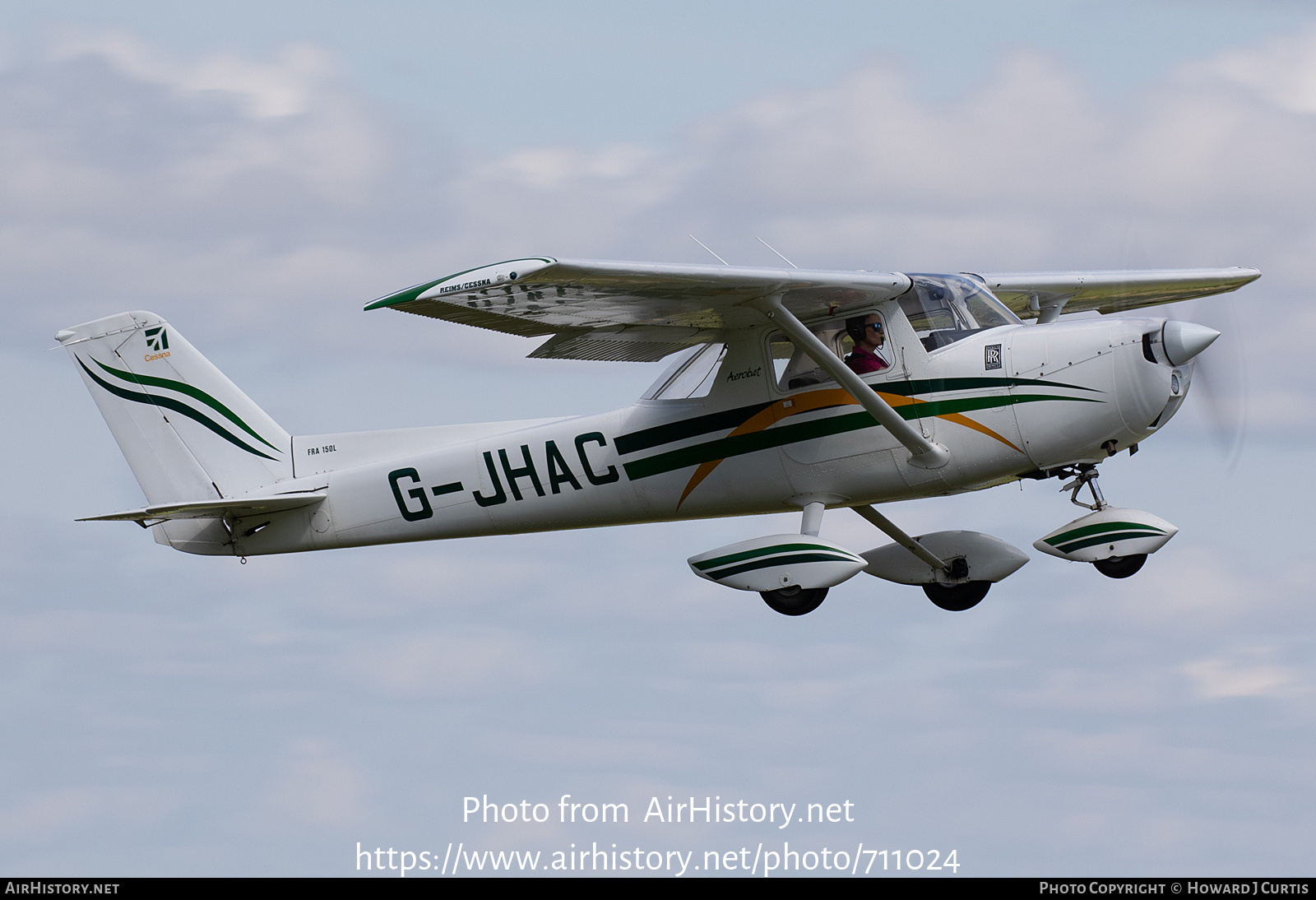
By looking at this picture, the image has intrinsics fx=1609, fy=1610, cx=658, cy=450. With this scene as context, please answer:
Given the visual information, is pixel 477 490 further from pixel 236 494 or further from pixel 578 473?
pixel 236 494

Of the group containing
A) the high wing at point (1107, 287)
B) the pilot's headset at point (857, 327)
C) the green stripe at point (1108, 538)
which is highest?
the high wing at point (1107, 287)

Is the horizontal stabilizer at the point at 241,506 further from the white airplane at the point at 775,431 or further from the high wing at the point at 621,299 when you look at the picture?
the high wing at the point at 621,299

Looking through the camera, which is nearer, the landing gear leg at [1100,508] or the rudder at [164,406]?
the landing gear leg at [1100,508]

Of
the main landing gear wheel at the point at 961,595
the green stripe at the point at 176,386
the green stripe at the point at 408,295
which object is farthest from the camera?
the green stripe at the point at 176,386

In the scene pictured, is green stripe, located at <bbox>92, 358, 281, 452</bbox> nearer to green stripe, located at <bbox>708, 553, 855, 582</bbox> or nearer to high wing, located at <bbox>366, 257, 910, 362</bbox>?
high wing, located at <bbox>366, 257, 910, 362</bbox>

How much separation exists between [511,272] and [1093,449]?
4913mm

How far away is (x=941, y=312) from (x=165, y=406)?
7.79 m

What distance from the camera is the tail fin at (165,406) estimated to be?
1575 cm

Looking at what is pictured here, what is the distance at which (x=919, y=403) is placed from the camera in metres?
12.7

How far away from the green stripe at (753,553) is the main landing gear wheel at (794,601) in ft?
1.20

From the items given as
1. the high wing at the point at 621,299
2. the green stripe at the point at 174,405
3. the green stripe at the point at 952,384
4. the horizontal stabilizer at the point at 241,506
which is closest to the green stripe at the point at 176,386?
the green stripe at the point at 174,405

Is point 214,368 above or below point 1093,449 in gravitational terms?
above

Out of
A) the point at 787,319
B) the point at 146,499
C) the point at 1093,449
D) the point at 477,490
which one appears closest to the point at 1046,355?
the point at 1093,449

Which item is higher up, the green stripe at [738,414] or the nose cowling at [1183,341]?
the nose cowling at [1183,341]
